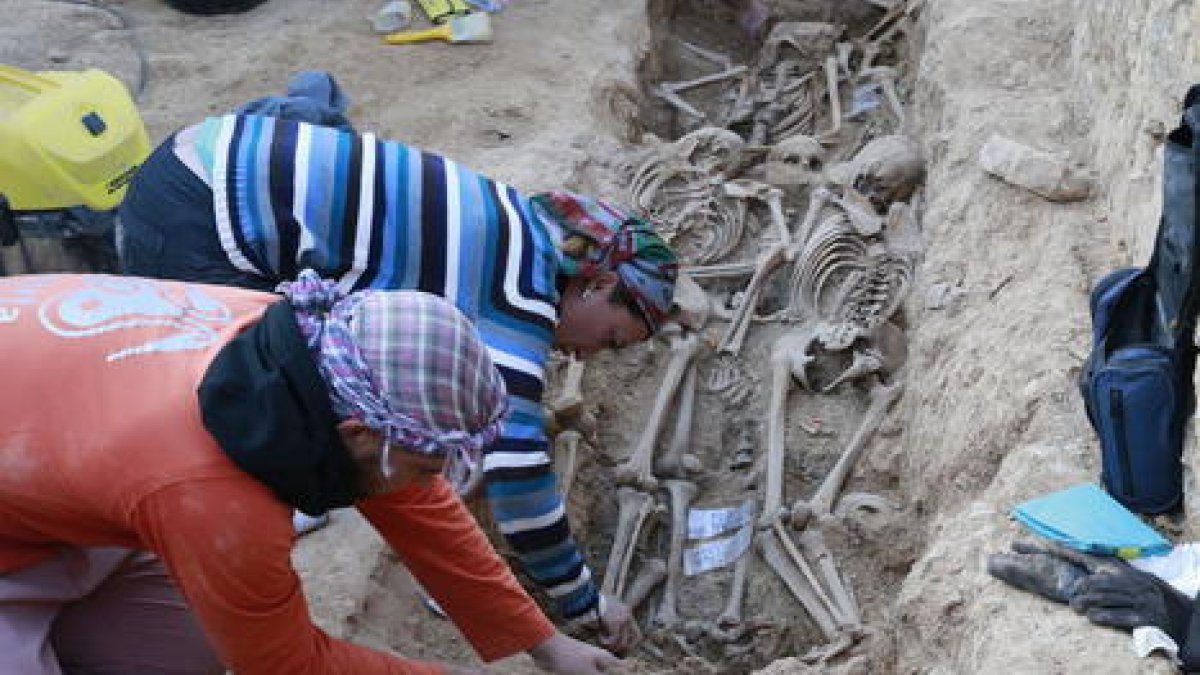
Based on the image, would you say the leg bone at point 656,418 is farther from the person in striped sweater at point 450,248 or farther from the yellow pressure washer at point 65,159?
the yellow pressure washer at point 65,159

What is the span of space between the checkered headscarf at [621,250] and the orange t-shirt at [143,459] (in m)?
1.01

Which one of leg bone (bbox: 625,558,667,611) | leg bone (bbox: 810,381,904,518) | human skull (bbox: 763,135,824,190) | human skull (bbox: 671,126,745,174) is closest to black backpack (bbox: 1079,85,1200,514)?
leg bone (bbox: 810,381,904,518)

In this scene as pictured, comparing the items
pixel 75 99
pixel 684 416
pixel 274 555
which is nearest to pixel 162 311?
pixel 274 555

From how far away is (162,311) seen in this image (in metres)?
2.37

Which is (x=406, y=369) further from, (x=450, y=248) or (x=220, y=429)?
(x=450, y=248)

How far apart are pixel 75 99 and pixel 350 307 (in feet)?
7.92

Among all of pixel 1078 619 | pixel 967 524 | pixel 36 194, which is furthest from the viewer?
pixel 36 194

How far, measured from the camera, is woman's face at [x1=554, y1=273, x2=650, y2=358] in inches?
130

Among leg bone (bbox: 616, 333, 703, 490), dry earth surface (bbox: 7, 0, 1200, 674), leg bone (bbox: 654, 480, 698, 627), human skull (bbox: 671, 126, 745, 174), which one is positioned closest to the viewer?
dry earth surface (bbox: 7, 0, 1200, 674)

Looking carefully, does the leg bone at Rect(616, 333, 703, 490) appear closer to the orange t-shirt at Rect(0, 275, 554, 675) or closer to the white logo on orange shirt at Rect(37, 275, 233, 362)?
the orange t-shirt at Rect(0, 275, 554, 675)

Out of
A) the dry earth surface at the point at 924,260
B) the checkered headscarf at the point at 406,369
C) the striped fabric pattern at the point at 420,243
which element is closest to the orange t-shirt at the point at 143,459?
the checkered headscarf at the point at 406,369

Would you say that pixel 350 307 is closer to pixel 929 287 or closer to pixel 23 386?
pixel 23 386

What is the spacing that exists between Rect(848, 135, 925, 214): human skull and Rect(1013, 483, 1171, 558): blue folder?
2.59m

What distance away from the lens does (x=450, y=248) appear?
10.4 ft
